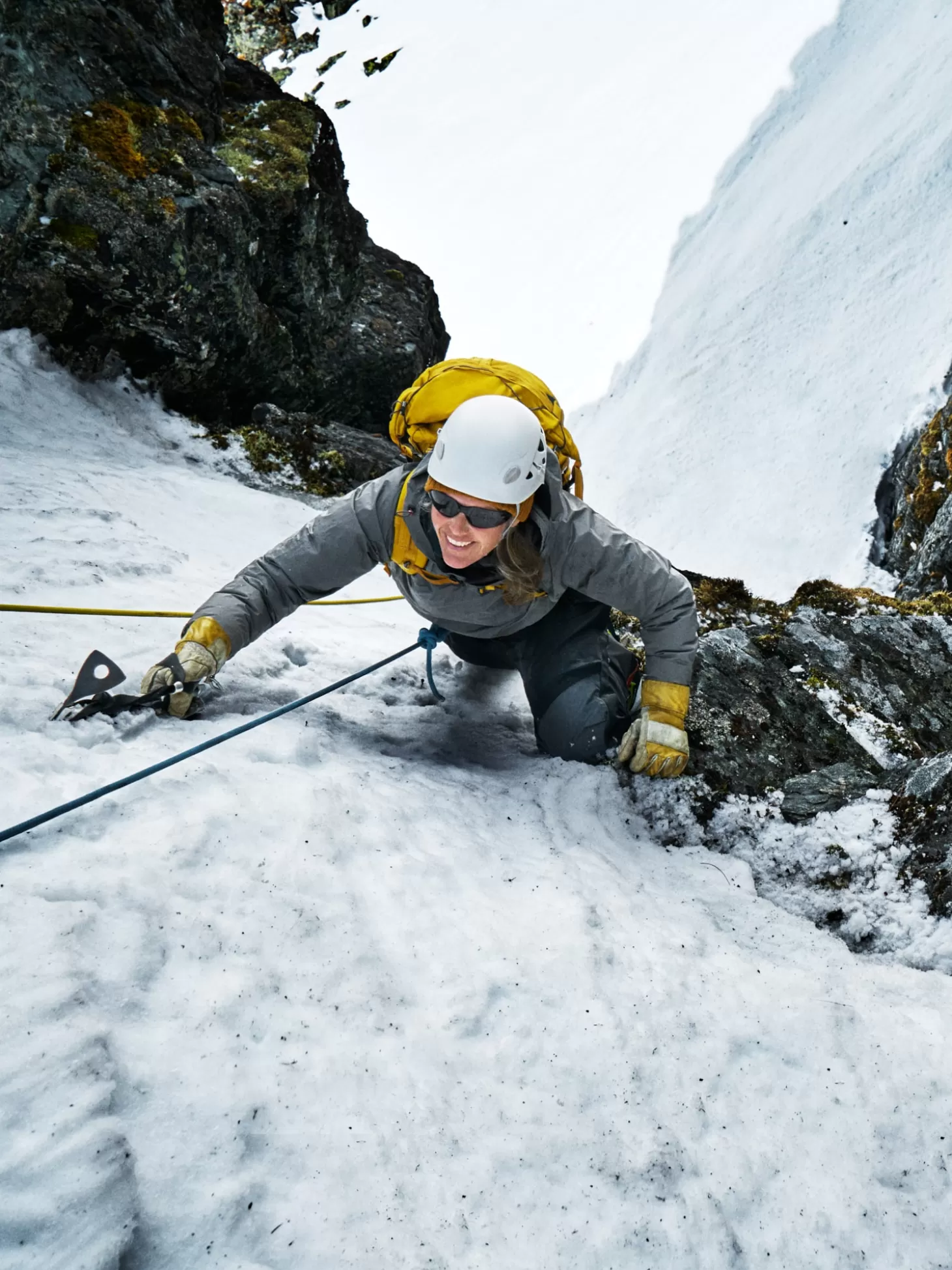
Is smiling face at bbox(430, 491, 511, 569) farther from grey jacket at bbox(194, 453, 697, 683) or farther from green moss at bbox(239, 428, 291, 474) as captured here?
green moss at bbox(239, 428, 291, 474)

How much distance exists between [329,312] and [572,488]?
8.44m

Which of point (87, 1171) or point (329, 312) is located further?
point (329, 312)

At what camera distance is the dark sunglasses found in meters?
2.91

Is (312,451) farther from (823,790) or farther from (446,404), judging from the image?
(823,790)

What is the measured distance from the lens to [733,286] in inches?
914

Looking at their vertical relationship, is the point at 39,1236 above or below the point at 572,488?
below

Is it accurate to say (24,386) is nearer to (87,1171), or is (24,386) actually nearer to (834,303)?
(87,1171)

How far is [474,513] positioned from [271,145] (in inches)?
375

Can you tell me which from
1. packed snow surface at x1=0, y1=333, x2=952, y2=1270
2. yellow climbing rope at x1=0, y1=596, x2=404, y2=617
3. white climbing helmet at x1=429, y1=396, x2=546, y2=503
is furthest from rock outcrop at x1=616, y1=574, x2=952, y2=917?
yellow climbing rope at x1=0, y1=596, x2=404, y2=617

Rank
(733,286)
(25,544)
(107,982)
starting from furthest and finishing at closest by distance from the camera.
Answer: (733,286), (25,544), (107,982)

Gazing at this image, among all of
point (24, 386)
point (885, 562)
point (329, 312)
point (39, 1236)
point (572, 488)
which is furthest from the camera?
point (885, 562)

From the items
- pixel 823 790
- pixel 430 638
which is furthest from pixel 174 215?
pixel 823 790

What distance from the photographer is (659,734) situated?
341cm

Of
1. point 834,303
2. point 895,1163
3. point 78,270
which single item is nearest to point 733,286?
point 834,303
